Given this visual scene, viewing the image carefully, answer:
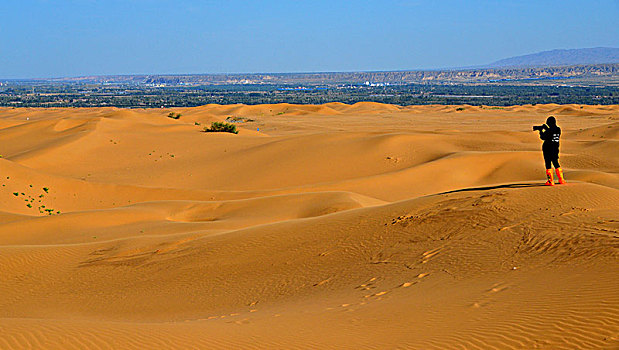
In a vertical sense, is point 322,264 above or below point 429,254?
below

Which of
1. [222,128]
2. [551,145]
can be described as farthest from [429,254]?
[222,128]

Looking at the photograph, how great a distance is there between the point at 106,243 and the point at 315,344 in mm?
8922

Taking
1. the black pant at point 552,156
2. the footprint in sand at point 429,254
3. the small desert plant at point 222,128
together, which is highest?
the black pant at point 552,156

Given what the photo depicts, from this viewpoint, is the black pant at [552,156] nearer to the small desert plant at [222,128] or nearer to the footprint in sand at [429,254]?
the footprint in sand at [429,254]

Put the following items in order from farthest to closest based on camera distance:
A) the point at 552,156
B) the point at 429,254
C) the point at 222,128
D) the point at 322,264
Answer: the point at 222,128, the point at 552,156, the point at 322,264, the point at 429,254

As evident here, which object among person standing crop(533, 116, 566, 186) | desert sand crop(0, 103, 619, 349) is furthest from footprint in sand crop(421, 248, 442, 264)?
person standing crop(533, 116, 566, 186)

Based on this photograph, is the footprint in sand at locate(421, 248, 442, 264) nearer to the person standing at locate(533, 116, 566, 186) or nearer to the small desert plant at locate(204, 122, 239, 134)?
the person standing at locate(533, 116, 566, 186)

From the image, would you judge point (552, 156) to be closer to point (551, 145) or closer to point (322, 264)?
point (551, 145)

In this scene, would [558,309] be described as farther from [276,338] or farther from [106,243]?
[106,243]

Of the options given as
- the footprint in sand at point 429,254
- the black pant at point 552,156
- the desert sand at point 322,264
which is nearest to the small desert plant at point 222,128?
the desert sand at point 322,264

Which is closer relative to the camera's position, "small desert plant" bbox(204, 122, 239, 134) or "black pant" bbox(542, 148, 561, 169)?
"black pant" bbox(542, 148, 561, 169)

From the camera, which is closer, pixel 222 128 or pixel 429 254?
pixel 429 254

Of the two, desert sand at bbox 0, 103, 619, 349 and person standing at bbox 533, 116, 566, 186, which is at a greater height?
person standing at bbox 533, 116, 566, 186

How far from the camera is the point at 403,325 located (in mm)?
6812
